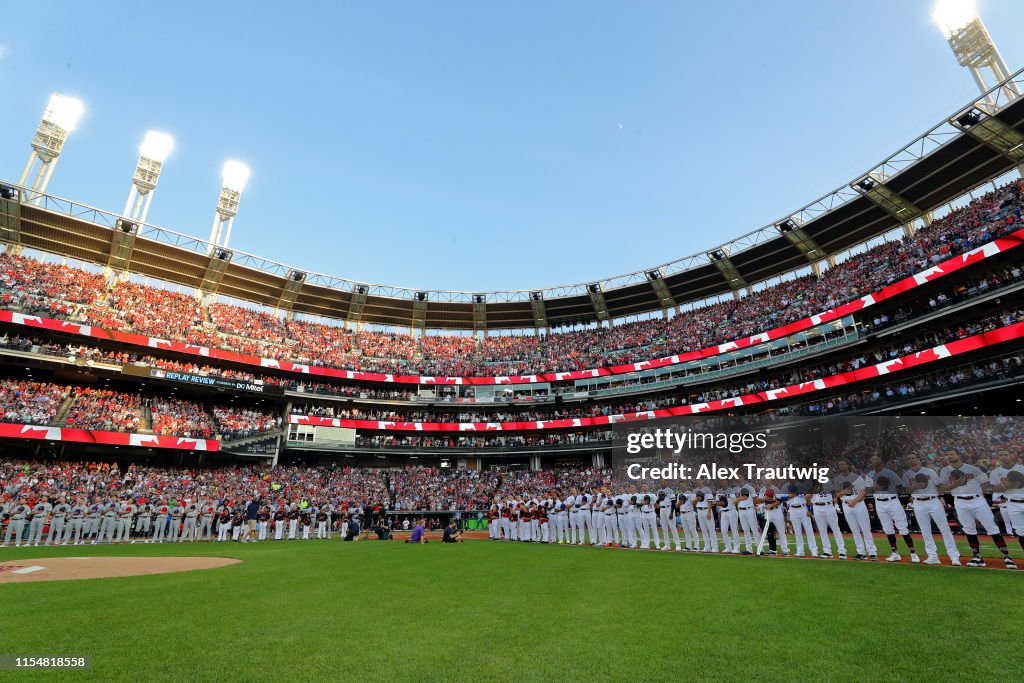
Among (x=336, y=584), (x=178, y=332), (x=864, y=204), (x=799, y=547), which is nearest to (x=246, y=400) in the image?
(x=178, y=332)

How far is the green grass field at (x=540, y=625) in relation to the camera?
170 inches

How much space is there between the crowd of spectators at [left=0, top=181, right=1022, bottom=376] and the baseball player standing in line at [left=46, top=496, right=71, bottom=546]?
72.9 feet

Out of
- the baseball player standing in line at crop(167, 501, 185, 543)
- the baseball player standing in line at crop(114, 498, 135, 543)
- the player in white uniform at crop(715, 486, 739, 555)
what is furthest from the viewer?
the baseball player standing in line at crop(167, 501, 185, 543)

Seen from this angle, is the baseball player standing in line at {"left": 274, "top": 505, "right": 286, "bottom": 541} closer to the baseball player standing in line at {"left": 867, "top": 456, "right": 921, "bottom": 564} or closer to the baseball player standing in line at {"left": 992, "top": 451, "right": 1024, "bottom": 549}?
the baseball player standing in line at {"left": 867, "top": 456, "right": 921, "bottom": 564}

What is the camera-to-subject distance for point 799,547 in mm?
12898

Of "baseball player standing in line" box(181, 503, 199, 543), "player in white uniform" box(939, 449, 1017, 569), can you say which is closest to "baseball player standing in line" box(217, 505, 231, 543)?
"baseball player standing in line" box(181, 503, 199, 543)

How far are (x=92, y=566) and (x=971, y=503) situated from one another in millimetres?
19596

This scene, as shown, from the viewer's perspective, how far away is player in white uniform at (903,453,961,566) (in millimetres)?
10060

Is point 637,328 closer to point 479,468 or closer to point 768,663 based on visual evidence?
point 479,468

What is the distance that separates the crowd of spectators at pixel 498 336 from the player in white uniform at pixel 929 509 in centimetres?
2514

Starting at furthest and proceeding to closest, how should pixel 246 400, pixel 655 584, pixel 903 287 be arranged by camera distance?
pixel 246 400
pixel 903 287
pixel 655 584

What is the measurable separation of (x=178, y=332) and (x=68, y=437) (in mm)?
11733

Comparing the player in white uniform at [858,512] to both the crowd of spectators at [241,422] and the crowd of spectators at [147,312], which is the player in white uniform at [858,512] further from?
the crowd of spectators at [147,312]

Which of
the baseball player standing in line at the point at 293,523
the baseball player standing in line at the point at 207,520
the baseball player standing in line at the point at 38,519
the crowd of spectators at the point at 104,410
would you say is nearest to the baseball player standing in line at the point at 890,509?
the baseball player standing in line at the point at 293,523
